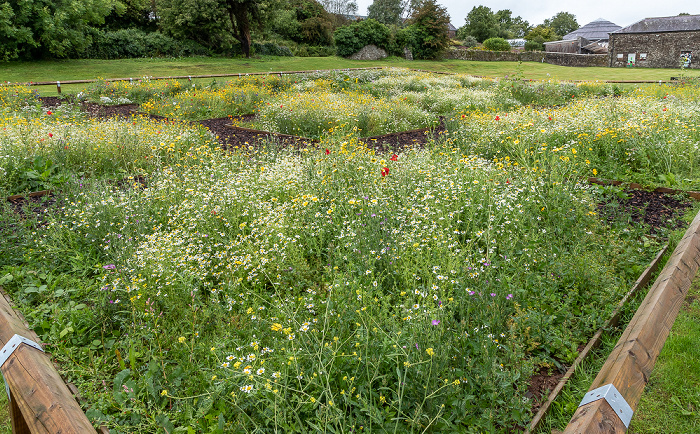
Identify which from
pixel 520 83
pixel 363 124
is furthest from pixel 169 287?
pixel 520 83

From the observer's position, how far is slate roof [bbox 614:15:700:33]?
33688 mm

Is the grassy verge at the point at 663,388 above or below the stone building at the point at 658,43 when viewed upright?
below

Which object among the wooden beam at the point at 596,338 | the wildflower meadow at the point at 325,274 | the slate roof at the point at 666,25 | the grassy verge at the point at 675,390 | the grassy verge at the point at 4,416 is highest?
the slate roof at the point at 666,25

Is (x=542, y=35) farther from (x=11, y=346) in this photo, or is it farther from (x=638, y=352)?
(x=11, y=346)

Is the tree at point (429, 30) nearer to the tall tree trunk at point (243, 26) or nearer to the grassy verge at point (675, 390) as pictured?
the tall tree trunk at point (243, 26)

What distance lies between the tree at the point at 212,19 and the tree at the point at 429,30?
1462 centimetres

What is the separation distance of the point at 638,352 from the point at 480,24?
65984 mm

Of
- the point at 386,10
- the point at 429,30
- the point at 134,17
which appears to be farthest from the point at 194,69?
the point at 386,10

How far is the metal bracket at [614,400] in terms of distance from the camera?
4.91ft

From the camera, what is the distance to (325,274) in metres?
3.72

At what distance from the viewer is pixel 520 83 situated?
15.4m

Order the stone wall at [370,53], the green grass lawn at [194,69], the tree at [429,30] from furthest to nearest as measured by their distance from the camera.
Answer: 1. the tree at [429,30]
2. the stone wall at [370,53]
3. the green grass lawn at [194,69]

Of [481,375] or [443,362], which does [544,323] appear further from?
[443,362]

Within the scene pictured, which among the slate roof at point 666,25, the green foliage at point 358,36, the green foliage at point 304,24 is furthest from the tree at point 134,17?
the slate roof at point 666,25
